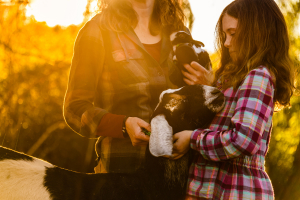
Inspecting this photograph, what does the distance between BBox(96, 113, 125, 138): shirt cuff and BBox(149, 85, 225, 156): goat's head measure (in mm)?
246

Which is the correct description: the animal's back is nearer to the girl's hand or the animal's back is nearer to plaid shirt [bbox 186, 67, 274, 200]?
the girl's hand

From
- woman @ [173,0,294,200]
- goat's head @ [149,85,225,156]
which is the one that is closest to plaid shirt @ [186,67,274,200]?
woman @ [173,0,294,200]

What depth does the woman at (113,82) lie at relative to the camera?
2322 millimetres

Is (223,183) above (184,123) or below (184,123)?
below

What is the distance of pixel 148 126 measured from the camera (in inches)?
83.0

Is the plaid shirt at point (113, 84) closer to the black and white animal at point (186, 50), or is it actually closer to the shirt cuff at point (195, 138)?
the black and white animal at point (186, 50)

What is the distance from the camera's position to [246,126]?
182cm

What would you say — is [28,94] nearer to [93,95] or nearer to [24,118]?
[24,118]

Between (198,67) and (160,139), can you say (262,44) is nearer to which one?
(198,67)

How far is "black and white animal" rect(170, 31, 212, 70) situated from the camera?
7.97 ft

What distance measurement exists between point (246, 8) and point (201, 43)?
1.57 ft

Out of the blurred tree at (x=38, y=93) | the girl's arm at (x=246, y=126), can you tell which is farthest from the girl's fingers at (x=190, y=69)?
the blurred tree at (x=38, y=93)

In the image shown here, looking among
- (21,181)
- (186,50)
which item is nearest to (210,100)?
(186,50)

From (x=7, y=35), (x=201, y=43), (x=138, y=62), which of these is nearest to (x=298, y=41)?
(x=201, y=43)
